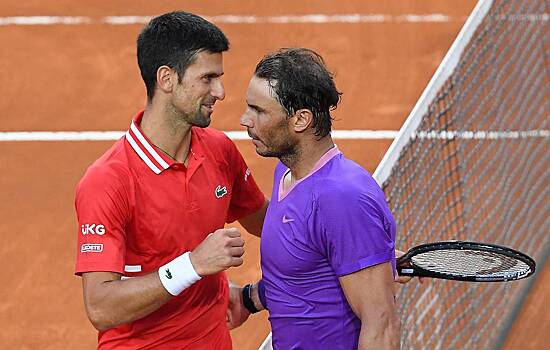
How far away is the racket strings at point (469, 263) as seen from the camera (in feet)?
15.4

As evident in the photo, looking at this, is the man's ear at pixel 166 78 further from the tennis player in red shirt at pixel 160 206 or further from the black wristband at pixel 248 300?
the black wristband at pixel 248 300

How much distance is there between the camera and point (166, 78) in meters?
4.57

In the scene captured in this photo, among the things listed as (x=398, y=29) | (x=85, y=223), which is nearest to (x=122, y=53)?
(x=398, y=29)

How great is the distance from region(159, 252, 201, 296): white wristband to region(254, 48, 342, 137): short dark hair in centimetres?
69

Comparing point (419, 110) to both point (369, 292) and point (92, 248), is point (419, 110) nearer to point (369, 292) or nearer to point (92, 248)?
point (369, 292)

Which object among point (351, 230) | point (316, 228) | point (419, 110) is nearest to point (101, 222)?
point (316, 228)

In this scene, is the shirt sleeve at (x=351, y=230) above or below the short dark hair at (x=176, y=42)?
below

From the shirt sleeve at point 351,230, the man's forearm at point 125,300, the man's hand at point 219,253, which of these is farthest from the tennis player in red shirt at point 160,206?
the shirt sleeve at point 351,230

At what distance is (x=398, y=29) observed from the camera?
34.0 feet

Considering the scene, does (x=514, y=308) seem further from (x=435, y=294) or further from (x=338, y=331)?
(x=338, y=331)

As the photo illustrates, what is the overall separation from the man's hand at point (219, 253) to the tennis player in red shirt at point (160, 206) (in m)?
0.14

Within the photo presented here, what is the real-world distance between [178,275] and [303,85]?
855mm

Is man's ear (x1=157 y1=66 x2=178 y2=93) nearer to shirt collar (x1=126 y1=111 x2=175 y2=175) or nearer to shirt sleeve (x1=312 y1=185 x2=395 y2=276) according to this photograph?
shirt collar (x1=126 y1=111 x2=175 y2=175)

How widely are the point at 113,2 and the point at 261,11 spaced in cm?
149
